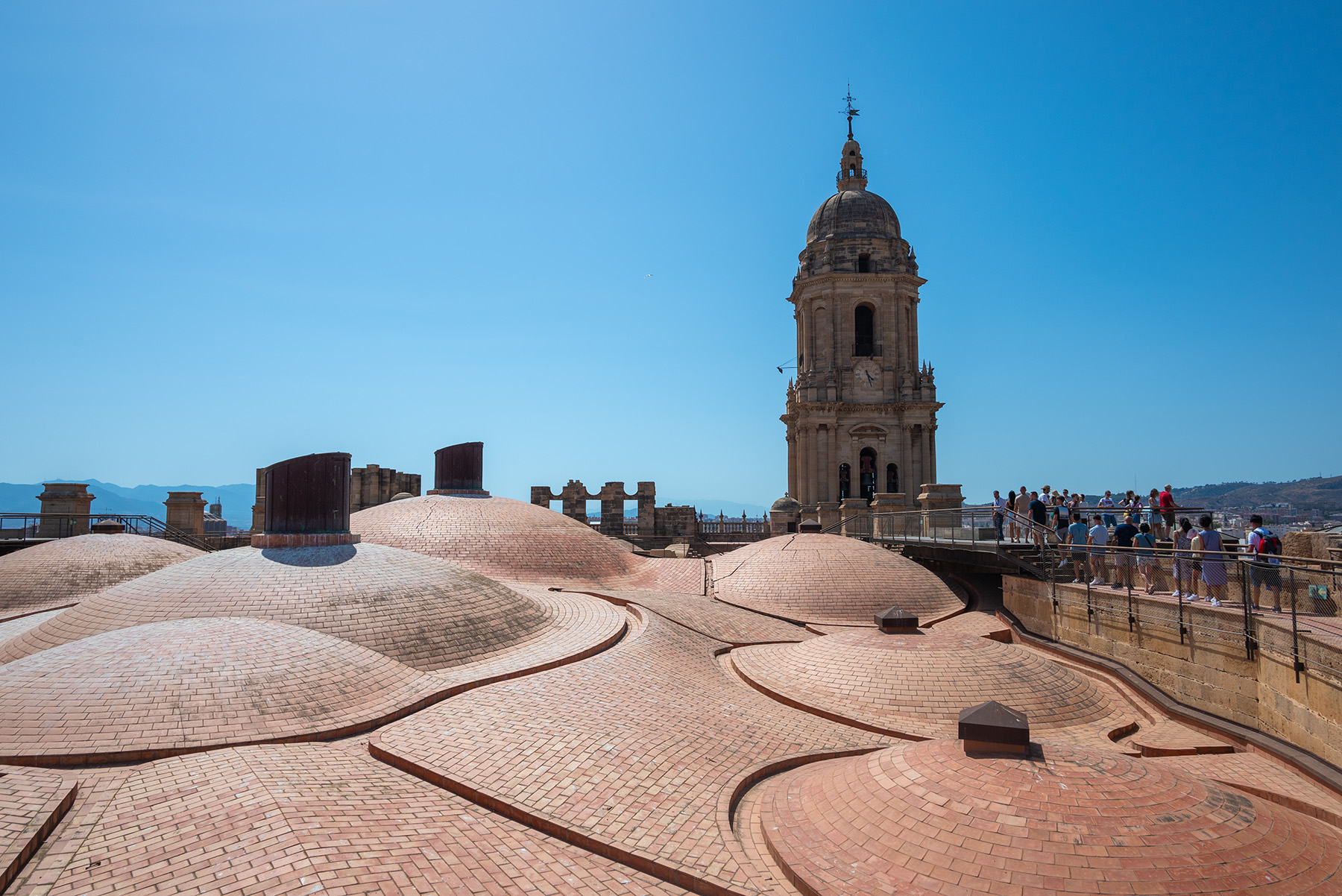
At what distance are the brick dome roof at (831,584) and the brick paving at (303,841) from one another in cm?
1371

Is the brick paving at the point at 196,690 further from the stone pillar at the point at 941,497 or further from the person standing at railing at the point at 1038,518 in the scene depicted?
the stone pillar at the point at 941,497

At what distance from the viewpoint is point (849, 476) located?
40.4 meters

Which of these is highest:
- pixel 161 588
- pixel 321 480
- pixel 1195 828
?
pixel 321 480

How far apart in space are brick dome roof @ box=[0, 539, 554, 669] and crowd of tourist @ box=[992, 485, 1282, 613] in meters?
12.0

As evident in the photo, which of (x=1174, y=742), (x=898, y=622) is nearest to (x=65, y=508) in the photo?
(x=898, y=622)

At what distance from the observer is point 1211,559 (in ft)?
42.4

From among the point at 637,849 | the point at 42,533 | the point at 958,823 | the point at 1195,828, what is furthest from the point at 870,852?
the point at 42,533

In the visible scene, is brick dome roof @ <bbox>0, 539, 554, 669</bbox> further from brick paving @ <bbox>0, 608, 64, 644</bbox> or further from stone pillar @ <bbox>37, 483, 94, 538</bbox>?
stone pillar @ <bbox>37, 483, 94, 538</bbox>

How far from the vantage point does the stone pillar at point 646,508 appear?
104ft

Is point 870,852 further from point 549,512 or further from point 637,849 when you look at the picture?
point 549,512

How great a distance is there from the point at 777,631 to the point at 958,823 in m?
11.4

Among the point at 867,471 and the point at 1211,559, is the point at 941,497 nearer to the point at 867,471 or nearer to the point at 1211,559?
the point at 867,471

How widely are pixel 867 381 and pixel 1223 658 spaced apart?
29.0 meters

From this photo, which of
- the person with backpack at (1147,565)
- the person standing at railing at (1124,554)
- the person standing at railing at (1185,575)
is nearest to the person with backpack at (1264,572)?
the person standing at railing at (1185,575)
